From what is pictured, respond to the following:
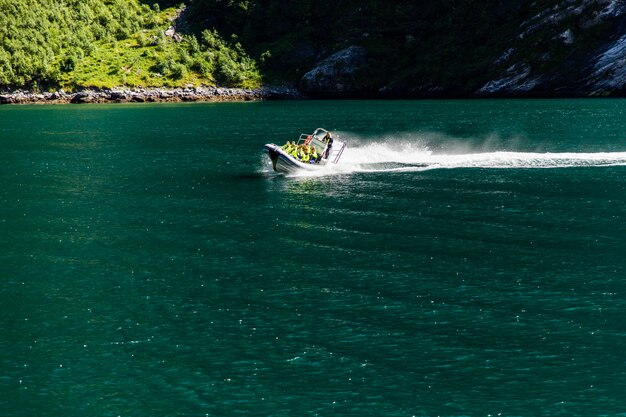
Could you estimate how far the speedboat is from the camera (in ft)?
229

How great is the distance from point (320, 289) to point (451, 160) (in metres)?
45.0

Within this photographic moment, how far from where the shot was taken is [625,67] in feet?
545

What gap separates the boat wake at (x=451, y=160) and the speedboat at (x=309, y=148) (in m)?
0.80

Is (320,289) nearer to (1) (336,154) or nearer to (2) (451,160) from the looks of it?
(1) (336,154)

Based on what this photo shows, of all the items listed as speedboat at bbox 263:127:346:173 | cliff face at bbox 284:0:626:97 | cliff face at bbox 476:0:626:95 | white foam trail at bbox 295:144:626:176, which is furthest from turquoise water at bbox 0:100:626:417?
cliff face at bbox 284:0:626:97

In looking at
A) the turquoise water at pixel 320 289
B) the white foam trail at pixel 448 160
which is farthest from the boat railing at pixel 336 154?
the turquoise water at pixel 320 289

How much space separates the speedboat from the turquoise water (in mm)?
1390

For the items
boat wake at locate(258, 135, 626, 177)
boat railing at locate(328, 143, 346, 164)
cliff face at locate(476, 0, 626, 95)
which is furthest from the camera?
cliff face at locate(476, 0, 626, 95)

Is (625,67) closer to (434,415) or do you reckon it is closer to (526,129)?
(526,129)

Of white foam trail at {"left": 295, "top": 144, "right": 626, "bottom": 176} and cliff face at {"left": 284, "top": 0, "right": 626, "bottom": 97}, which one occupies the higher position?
cliff face at {"left": 284, "top": 0, "right": 626, "bottom": 97}

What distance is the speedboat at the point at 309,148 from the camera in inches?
2751

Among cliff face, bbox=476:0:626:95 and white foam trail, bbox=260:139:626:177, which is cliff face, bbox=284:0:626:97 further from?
white foam trail, bbox=260:139:626:177

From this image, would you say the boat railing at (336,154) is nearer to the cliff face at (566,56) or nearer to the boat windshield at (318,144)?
the boat windshield at (318,144)

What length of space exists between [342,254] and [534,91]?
157240mm
